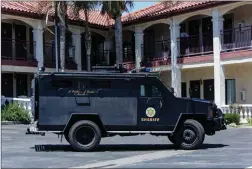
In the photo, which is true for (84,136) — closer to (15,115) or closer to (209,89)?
(15,115)

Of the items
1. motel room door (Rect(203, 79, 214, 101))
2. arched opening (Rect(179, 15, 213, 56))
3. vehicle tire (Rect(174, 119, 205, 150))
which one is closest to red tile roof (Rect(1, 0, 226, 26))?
arched opening (Rect(179, 15, 213, 56))

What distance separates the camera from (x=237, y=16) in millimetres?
29766

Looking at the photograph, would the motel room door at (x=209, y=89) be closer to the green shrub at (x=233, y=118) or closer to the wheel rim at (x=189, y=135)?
the green shrub at (x=233, y=118)

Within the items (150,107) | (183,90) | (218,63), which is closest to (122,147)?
(150,107)

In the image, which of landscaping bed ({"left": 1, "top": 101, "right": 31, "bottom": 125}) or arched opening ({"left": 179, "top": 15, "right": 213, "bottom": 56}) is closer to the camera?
landscaping bed ({"left": 1, "top": 101, "right": 31, "bottom": 125})

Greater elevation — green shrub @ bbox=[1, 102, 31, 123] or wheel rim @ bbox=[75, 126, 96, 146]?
green shrub @ bbox=[1, 102, 31, 123]

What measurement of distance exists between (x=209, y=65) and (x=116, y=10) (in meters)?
6.29

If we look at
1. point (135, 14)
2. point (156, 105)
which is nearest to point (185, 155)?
point (156, 105)

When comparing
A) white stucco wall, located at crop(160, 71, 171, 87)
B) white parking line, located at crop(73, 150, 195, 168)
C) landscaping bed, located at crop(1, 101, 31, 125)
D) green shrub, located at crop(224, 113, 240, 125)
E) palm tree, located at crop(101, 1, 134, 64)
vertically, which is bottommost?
white parking line, located at crop(73, 150, 195, 168)

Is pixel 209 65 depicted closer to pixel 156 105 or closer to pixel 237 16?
pixel 237 16

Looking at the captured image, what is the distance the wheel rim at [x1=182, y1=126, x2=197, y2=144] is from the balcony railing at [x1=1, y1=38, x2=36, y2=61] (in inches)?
650

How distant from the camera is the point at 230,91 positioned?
30.1 m

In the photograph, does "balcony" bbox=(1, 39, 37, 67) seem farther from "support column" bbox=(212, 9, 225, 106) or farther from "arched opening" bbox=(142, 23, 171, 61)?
"support column" bbox=(212, 9, 225, 106)

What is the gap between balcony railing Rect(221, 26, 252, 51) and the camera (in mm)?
28125
